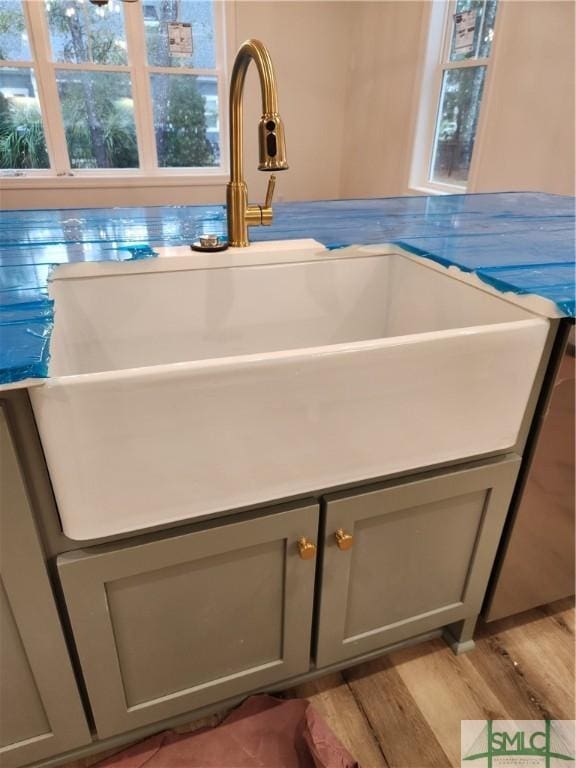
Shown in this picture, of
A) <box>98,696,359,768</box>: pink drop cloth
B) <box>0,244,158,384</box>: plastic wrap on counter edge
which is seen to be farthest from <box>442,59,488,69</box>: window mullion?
<box>98,696,359,768</box>: pink drop cloth

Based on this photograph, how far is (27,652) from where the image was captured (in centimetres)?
71

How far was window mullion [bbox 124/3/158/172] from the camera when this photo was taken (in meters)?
3.50

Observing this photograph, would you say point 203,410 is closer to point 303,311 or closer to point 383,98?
point 303,311

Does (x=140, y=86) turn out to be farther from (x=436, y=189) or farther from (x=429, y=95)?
(x=436, y=189)

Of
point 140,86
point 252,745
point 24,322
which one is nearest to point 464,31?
point 140,86

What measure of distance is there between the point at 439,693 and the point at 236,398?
88 cm

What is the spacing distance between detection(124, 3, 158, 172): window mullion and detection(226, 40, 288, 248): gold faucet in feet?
11.1

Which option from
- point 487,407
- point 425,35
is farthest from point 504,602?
point 425,35

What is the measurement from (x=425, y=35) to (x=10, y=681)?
12.3 ft

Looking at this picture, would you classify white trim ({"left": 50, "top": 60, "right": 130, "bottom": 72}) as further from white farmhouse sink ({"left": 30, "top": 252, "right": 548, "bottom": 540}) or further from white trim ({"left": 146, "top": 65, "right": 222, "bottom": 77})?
white farmhouse sink ({"left": 30, "top": 252, "right": 548, "bottom": 540})

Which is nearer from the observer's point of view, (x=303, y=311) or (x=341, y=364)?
(x=341, y=364)

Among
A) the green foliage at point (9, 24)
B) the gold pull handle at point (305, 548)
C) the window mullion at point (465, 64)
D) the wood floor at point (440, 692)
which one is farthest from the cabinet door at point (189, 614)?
the green foliage at point (9, 24)

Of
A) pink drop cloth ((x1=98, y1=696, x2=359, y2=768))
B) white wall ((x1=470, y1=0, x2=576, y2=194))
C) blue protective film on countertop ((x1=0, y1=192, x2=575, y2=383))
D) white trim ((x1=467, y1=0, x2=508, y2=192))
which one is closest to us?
blue protective film on countertop ((x1=0, y1=192, x2=575, y2=383))

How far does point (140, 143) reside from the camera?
12.6ft
